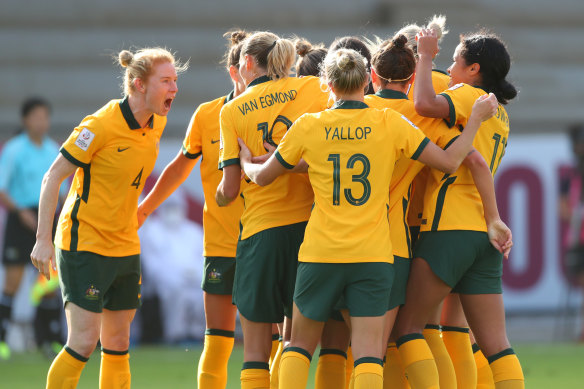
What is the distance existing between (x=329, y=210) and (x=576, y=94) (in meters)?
10.6

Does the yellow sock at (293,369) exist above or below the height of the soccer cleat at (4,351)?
above

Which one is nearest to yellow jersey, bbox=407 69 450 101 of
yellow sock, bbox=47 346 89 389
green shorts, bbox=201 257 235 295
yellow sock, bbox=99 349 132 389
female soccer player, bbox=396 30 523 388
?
female soccer player, bbox=396 30 523 388

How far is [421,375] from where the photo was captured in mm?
4508

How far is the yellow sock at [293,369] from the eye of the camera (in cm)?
434

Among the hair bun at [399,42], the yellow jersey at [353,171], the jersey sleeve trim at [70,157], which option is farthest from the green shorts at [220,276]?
the hair bun at [399,42]

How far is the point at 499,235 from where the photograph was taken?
4.58 metres

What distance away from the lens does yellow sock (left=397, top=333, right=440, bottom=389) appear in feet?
14.8

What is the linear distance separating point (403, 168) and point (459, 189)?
1.00ft

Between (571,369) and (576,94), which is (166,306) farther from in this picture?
(576,94)

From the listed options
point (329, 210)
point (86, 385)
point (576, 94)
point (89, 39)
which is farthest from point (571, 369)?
point (89, 39)

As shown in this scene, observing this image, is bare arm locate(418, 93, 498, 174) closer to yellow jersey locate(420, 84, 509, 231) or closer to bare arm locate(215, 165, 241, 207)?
yellow jersey locate(420, 84, 509, 231)

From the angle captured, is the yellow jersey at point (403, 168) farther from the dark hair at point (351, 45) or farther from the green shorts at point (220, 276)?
the green shorts at point (220, 276)

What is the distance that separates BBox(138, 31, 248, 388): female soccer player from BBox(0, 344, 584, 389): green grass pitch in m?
1.85

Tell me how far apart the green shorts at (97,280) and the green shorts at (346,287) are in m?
1.16
